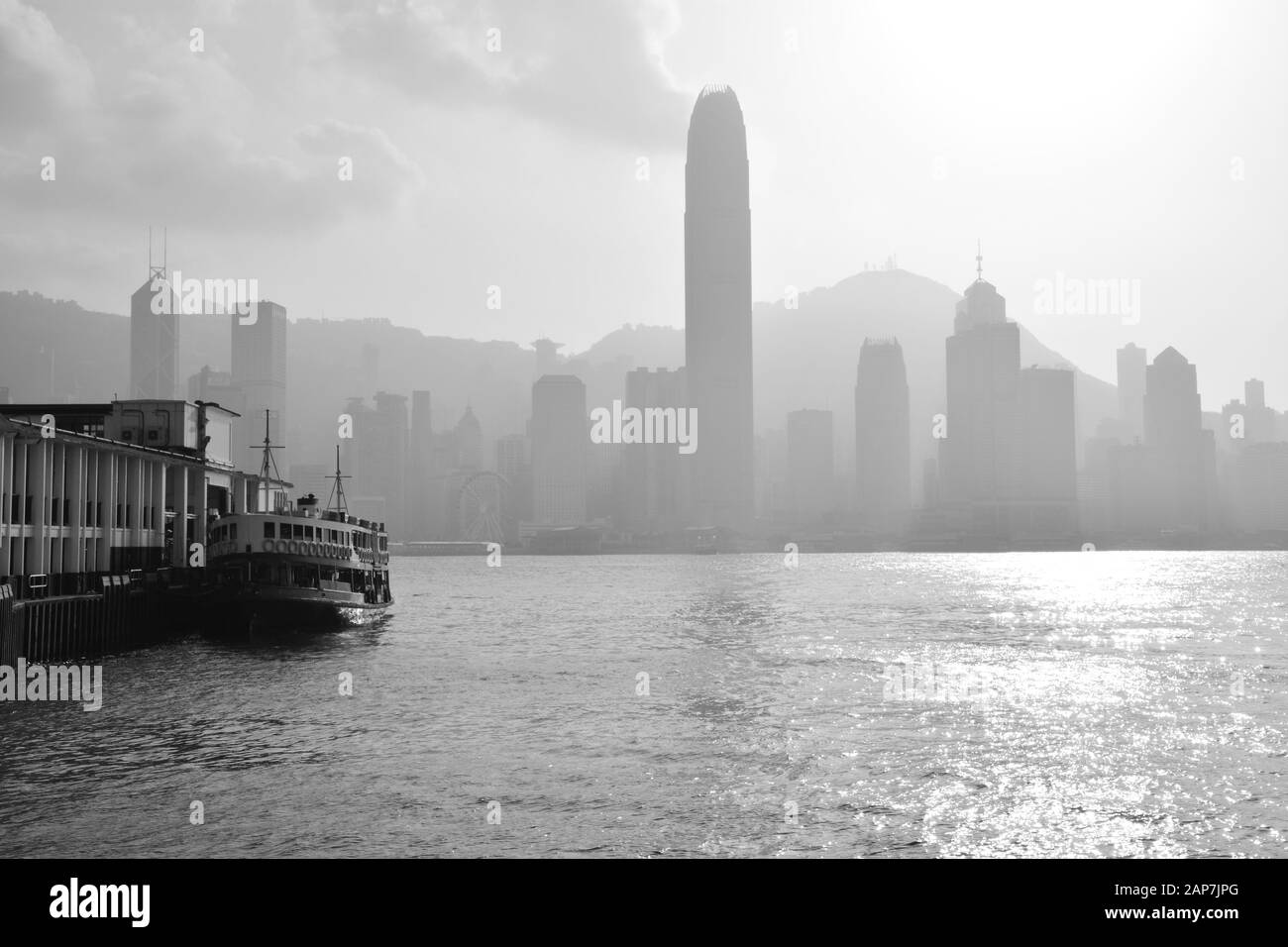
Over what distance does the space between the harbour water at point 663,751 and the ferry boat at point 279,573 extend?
275cm

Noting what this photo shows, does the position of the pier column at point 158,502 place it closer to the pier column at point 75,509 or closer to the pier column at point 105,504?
the pier column at point 105,504

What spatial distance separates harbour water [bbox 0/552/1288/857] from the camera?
82.9ft

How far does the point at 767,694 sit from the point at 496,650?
2988cm

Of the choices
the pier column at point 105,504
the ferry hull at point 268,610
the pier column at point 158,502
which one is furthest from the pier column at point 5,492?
the pier column at point 158,502

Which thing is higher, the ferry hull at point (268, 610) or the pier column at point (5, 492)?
the pier column at point (5, 492)

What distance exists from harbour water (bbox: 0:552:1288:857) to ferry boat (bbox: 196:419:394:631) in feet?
9.02

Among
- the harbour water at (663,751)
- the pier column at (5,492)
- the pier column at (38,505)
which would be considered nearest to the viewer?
the harbour water at (663,751)

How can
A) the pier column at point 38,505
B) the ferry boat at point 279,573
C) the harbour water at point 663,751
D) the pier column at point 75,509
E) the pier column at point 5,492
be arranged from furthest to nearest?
1. the ferry boat at point 279,573
2. the pier column at point 75,509
3. the pier column at point 38,505
4. the pier column at point 5,492
5. the harbour water at point 663,751

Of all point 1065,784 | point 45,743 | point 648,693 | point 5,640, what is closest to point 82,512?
point 5,640

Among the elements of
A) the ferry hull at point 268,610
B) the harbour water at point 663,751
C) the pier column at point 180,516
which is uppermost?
the pier column at point 180,516

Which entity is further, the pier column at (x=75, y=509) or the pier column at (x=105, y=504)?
the pier column at (x=105, y=504)

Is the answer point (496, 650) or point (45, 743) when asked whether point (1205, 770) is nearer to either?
point (45, 743)

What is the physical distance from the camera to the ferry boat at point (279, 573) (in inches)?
3022
